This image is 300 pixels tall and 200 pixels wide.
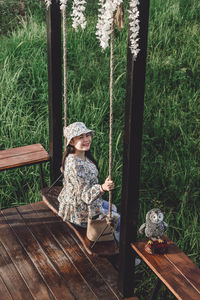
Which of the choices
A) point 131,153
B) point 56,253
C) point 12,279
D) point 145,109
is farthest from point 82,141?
point 145,109

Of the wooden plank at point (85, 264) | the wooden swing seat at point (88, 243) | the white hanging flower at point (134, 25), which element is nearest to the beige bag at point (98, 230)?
the wooden swing seat at point (88, 243)

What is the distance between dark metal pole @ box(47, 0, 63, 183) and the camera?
3564 mm

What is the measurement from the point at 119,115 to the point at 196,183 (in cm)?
149

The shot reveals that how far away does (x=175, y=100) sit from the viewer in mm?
5852

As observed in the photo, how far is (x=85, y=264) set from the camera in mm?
3180

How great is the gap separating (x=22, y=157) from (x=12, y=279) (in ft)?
4.20

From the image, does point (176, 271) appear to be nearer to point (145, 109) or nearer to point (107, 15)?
point (107, 15)

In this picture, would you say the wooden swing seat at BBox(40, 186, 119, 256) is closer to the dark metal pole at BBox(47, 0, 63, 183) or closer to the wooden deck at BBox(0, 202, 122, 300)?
the wooden deck at BBox(0, 202, 122, 300)

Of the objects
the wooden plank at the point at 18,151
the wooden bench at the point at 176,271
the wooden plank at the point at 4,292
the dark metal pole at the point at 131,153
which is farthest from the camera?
the wooden plank at the point at 18,151

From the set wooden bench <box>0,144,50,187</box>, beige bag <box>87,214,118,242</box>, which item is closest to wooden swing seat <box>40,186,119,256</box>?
beige bag <box>87,214,118,242</box>

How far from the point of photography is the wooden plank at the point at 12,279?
2.88 m

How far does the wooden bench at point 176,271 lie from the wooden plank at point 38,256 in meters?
0.63

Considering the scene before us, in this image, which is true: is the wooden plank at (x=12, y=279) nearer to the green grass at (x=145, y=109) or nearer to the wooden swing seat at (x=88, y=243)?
the wooden swing seat at (x=88, y=243)

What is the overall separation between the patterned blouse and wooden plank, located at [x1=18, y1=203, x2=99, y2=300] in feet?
0.86
